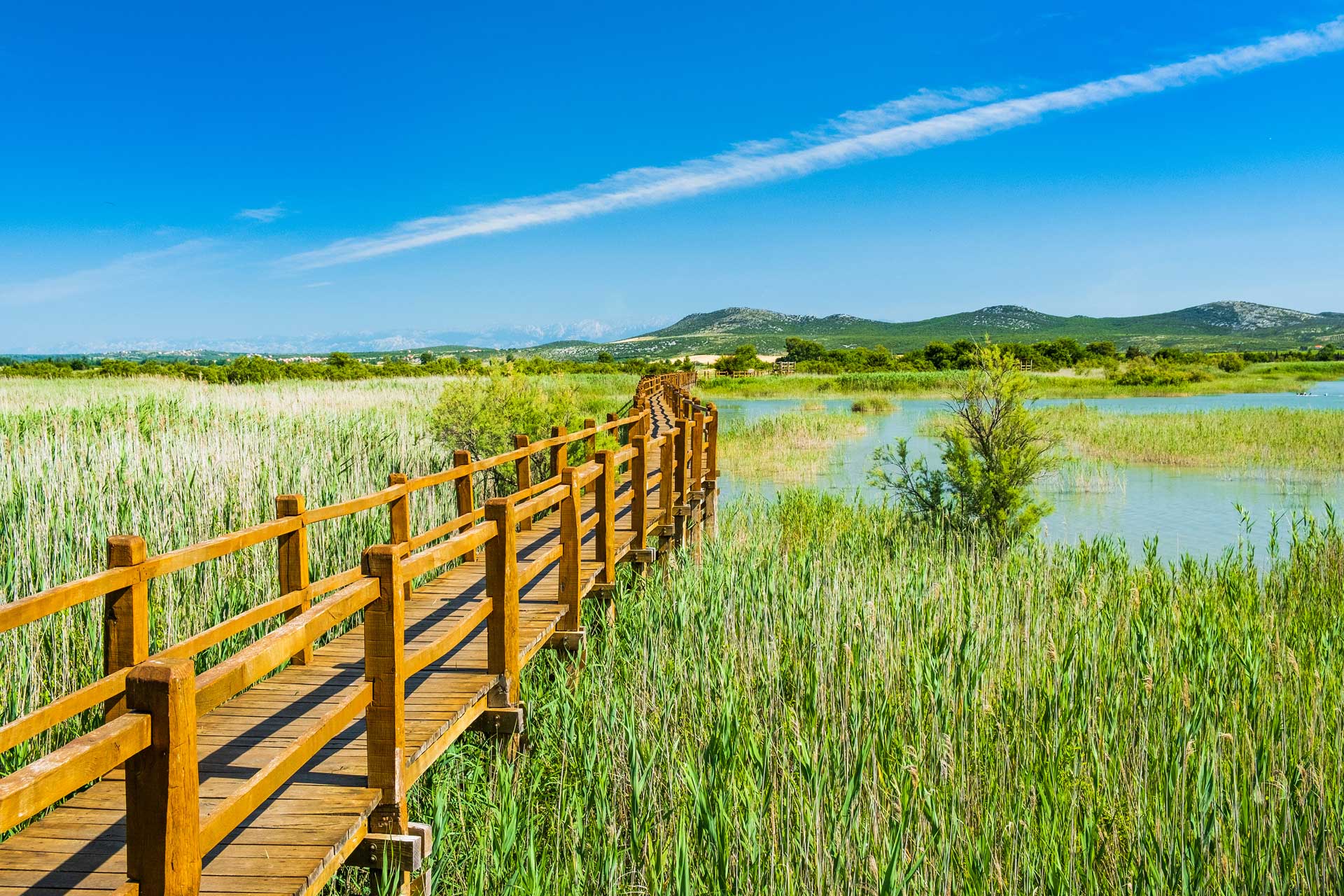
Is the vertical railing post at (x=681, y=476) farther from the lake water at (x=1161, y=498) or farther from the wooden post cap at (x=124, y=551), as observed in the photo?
the wooden post cap at (x=124, y=551)

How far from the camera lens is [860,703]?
5.33m

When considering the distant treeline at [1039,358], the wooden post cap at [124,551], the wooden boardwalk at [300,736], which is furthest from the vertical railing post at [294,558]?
the distant treeline at [1039,358]

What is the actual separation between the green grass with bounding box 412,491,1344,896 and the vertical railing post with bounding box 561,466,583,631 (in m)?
0.36

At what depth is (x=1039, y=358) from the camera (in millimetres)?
82500

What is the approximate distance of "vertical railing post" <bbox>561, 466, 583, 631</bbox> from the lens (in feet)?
19.2

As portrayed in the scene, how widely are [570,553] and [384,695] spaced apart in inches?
96.7

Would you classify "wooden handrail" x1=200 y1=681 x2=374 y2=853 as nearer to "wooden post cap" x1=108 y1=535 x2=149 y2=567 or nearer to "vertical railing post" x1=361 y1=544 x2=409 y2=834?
"vertical railing post" x1=361 y1=544 x2=409 y2=834

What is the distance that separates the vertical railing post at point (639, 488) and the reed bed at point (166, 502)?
2.81 metres

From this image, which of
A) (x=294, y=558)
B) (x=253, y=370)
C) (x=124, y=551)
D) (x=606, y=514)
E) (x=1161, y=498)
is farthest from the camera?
(x=253, y=370)

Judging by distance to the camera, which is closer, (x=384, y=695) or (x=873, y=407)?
(x=384, y=695)

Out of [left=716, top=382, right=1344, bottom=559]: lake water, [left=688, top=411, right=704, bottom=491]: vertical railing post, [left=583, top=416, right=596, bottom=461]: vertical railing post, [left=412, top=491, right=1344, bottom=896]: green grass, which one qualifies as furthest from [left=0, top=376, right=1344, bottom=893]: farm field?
[left=716, top=382, right=1344, bottom=559]: lake water

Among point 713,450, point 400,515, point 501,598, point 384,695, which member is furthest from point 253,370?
point 384,695

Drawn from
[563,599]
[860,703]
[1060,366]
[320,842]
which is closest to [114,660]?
[320,842]

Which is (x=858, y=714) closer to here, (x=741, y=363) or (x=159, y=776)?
(x=159, y=776)
